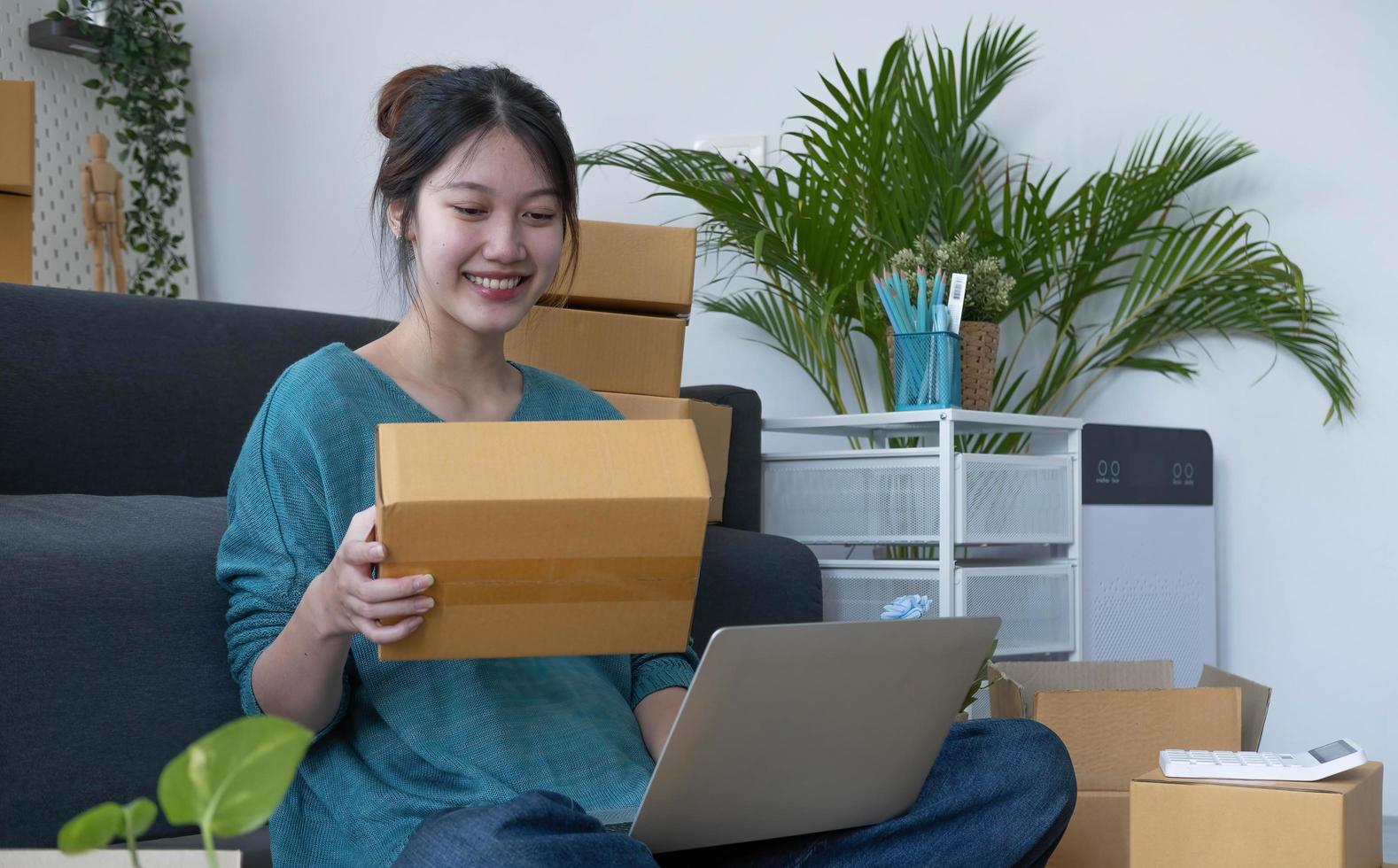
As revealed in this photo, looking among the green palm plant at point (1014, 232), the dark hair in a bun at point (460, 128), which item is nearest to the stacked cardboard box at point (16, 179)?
the dark hair in a bun at point (460, 128)

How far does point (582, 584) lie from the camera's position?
0.90 metres

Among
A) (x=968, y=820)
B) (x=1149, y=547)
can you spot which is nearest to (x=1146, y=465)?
(x=1149, y=547)

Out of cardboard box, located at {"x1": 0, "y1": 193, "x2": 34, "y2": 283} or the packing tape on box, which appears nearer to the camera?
the packing tape on box

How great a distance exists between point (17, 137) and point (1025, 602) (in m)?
1.60

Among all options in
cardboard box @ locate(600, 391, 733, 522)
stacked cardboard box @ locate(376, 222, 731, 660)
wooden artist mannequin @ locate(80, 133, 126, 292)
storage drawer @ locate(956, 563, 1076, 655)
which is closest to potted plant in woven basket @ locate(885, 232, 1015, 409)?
storage drawer @ locate(956, 563, 1076, 655)

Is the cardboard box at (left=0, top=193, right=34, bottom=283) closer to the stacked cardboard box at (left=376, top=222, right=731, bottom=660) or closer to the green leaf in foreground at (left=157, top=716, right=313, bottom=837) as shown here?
the stacked cardboard box at (left=376, top=222, right=731, bottom=660)

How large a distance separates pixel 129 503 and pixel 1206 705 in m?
1.12

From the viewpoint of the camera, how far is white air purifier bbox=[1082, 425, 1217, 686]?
2354 mm

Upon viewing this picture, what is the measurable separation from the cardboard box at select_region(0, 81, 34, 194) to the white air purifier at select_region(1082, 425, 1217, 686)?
5.43 feet

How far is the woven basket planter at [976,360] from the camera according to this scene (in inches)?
91.1

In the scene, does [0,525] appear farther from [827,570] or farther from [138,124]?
[138,124]

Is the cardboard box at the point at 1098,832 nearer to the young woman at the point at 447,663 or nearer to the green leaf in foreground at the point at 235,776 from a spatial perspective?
the young woman at the point at 447,663

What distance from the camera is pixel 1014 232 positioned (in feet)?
8.34

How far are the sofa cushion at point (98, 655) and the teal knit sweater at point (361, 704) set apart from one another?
0.10 m
